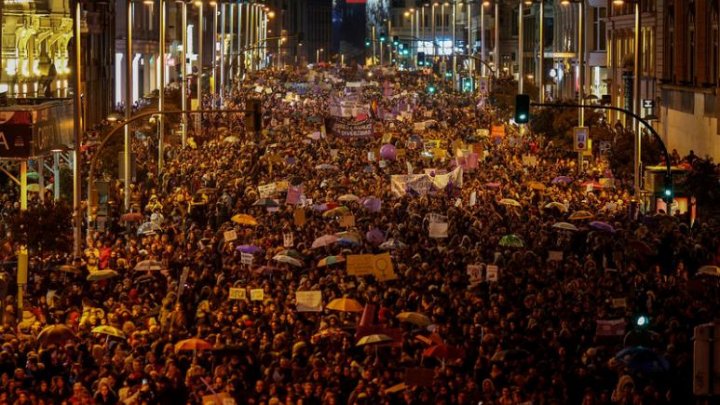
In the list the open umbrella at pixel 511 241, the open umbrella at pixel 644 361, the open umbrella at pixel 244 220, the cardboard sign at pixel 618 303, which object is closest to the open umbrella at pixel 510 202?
the open umbrella at pixel 244 220

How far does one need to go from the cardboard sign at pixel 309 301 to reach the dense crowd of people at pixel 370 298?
106mm

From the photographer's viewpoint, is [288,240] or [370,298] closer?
[370,298]

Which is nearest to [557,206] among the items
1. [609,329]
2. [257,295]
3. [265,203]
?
[265,203]

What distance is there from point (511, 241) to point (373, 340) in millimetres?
10635

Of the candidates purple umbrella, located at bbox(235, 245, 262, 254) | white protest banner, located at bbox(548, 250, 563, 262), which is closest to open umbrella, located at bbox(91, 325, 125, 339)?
purple umbrella, located at bbox(235, 245, 262, 254)

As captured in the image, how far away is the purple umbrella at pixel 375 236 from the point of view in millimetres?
33219

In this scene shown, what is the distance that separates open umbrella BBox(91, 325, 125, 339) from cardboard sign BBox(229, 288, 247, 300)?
2626mm

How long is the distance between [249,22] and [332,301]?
11963 centimetres

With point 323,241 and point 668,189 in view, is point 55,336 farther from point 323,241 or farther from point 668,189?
point 668,189

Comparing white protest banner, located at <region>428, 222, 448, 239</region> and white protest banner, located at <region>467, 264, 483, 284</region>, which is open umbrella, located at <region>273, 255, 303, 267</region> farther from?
white protest banner, located at <region>428, 222, 448, 239</region>

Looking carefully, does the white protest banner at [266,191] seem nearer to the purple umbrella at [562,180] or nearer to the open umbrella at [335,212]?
the open umbrella at [335,212]

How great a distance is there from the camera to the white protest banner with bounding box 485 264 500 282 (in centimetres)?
2748

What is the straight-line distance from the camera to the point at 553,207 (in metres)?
39.3

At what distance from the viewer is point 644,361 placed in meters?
19.7
